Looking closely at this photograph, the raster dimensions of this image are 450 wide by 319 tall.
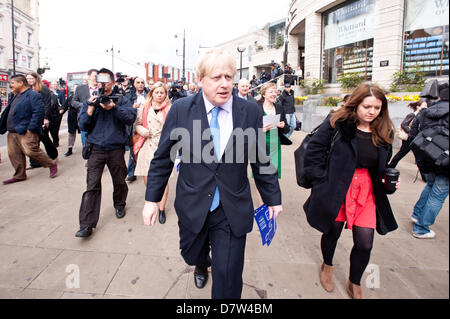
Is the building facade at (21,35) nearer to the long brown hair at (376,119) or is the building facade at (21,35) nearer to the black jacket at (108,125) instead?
the black jacket at (108,125)

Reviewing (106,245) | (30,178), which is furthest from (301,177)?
(30,178)

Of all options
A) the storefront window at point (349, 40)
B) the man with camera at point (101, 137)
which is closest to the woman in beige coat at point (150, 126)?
the man with camera at point (101, 137)

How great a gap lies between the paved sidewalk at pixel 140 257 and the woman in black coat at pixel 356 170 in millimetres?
312

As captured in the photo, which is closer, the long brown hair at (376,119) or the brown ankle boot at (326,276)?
the long brown hair at (376,119)

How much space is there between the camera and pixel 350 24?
50.3 ft

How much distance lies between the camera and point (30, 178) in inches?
250

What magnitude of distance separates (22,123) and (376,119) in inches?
246

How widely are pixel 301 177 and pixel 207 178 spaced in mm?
1128

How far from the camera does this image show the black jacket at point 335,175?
8.01ft

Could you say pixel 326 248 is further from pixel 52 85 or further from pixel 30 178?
pixel 52 85

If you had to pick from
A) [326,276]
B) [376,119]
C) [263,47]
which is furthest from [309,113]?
[263,47]

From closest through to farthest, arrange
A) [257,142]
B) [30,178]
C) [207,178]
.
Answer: [207,178]
[257,142]
[30,178]

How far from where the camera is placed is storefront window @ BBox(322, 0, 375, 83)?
14539 mm
